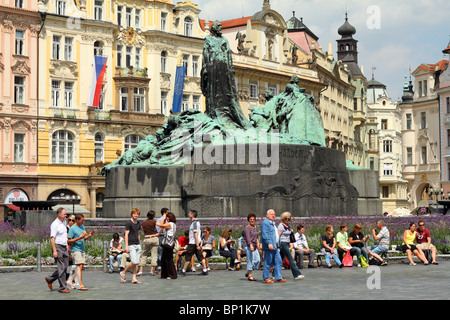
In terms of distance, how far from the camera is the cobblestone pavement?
12094 mm

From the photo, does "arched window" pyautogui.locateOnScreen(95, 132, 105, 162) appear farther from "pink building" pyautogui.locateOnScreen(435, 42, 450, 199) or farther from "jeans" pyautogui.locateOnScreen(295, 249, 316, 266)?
"jeans" pyautogui.locateOnScreen(295, 249, 316, 266)

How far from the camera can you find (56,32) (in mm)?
48688

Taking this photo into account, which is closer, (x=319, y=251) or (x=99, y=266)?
(x=99, y=266)

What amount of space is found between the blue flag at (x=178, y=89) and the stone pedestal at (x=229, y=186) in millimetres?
30961

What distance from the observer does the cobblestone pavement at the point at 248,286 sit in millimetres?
12094

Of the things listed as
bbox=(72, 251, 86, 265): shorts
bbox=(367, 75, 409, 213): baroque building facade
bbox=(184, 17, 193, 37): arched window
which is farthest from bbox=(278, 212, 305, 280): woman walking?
bbox=(367, 75, 409, 213): baroque building facade

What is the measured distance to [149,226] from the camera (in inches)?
598

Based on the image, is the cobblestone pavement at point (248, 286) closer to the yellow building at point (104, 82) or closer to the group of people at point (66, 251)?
the group of people at point (66, 251)

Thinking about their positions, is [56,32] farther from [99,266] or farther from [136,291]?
[136,291]

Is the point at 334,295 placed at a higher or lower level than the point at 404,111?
lower
